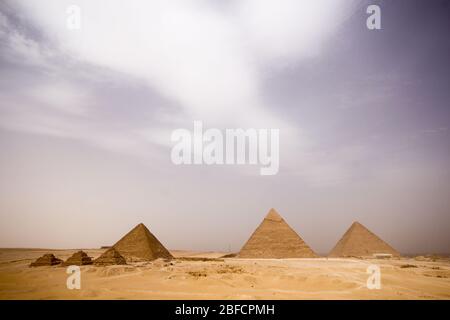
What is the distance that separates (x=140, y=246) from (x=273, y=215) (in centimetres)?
1756

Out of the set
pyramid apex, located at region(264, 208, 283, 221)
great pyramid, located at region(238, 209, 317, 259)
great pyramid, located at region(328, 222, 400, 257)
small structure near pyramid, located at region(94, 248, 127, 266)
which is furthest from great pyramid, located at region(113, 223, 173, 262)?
great pyramid, located at region(328, 222, 400, 257)

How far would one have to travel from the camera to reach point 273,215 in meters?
38.6

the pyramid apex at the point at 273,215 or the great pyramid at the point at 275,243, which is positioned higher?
the pyramid apex at the point at 273,215

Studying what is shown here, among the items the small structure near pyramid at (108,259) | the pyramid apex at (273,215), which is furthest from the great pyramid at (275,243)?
the small structure near pyramid at (108,259)

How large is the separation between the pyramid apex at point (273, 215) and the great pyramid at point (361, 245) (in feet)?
38.3

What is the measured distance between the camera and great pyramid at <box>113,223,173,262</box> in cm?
2733

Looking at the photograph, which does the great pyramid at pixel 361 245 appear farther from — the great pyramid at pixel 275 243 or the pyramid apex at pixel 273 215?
the pyramid apex at pixel 273 215

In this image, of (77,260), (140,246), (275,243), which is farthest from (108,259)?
(275,243)

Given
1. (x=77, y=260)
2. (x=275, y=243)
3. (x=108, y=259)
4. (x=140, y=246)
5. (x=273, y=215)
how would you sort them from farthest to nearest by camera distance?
1. (x=273, y=215)
2. (x=275, y=243)
3. (x=140, y=246)
4. (x=108, y=259)
5. (x=77, y=260)

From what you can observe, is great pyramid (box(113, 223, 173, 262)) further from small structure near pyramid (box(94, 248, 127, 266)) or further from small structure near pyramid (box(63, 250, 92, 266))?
small structure near pyramid (box(63, 250, 92, 266))

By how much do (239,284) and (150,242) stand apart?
21.2 metres

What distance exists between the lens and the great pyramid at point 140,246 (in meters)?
27.3

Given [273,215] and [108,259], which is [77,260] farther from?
[273,215]
